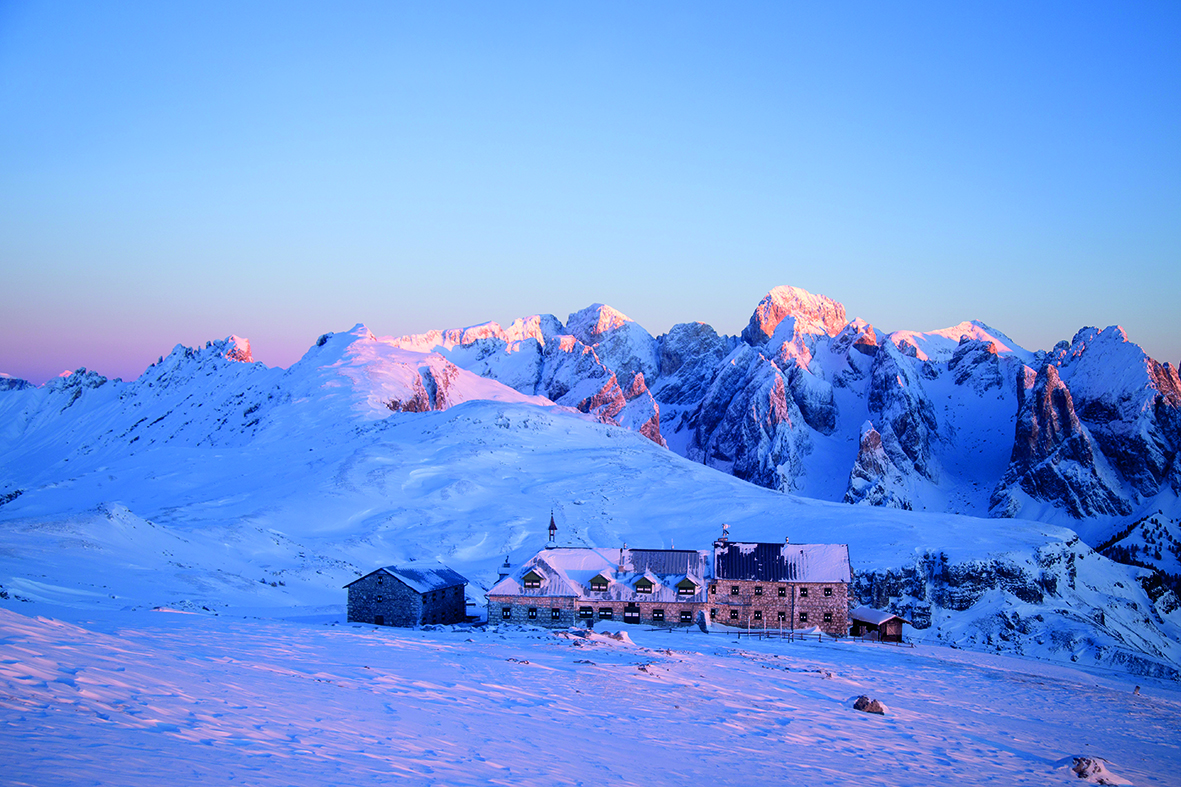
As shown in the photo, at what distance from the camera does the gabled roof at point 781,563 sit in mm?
54219

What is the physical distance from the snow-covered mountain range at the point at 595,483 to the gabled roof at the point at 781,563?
14.4m

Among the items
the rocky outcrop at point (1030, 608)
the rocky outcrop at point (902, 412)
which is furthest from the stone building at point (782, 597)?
the rocky outcrop at point (902, 412)

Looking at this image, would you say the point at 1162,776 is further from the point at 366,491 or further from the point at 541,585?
the point at 366,491

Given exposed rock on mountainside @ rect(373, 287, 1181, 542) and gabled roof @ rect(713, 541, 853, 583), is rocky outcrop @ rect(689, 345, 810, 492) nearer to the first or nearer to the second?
exposed rock on mountainside @ rect(373, 287, 1181, 542)

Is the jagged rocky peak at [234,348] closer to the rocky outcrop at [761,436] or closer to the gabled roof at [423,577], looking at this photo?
the rocky outcrop at [761,436]

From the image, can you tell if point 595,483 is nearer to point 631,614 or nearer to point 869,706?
point 631,614

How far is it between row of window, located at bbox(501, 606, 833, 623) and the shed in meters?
4.40

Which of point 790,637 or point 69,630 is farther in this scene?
point 790,637

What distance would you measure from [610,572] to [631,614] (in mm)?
2785

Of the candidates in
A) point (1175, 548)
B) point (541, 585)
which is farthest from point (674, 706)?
point (1175, 548)

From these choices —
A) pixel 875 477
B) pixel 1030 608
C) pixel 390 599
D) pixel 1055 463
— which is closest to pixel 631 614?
pixel 390 599

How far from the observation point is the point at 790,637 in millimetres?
50188

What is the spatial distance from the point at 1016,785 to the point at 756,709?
767cm

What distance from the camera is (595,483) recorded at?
9094 centimetres
